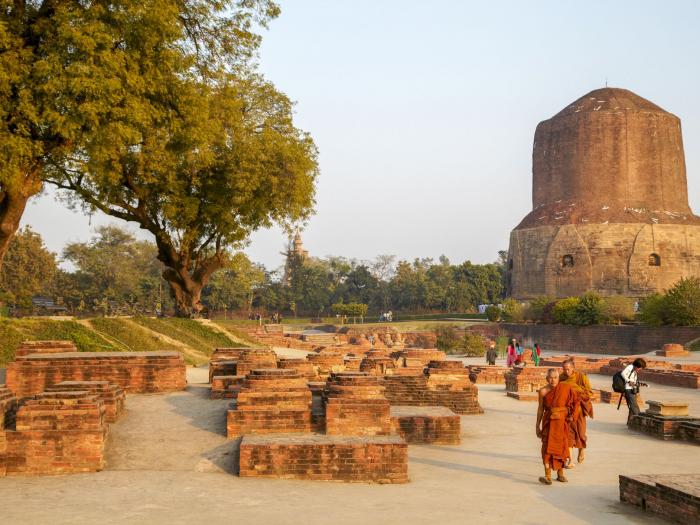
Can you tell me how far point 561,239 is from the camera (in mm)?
38844

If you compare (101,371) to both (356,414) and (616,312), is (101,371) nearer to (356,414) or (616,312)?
(356,414)

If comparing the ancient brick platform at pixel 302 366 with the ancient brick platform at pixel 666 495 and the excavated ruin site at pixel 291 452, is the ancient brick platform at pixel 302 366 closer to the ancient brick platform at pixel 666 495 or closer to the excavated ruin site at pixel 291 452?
the excavated ruin site at pixel 291 452

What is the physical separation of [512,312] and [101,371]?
28806 millimetres

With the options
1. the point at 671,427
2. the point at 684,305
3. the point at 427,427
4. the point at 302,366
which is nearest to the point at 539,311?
the point at 684,305

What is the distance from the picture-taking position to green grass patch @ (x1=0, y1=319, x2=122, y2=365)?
36.8 feet

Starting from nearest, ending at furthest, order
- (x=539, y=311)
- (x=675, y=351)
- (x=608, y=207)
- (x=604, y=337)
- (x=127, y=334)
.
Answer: (x=127, y=334) → (x=675, y=351) → (x=604, y=337) → (x=539, y=311) → (x=608, y=207)

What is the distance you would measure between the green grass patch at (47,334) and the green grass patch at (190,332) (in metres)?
2.55

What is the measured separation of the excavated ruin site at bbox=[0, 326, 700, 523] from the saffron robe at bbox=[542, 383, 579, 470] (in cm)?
25

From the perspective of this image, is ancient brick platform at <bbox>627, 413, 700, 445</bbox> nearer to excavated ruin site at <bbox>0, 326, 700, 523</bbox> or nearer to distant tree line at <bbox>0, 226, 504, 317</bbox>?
excavated ruin site at <bbox>0, 326, 700, 523</bbox>

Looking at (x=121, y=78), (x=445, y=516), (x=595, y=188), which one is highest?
(x=595, y=188)

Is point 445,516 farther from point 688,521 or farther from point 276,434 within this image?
point 276,434

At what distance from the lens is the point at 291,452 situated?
18.2 feet

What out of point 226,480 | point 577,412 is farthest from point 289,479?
point 577,412

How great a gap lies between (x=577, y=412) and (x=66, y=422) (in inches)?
156
